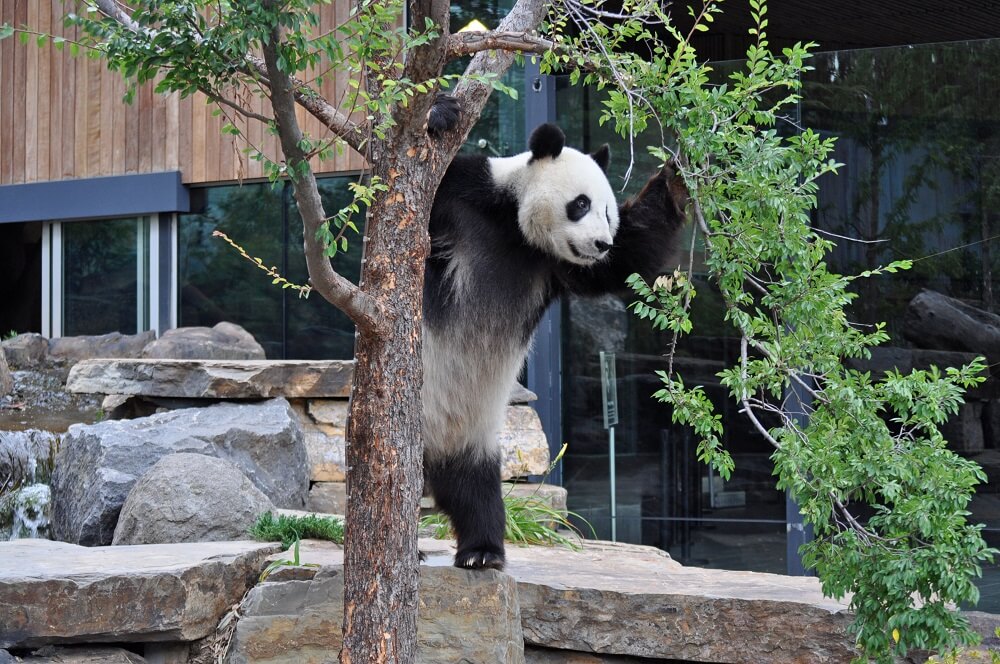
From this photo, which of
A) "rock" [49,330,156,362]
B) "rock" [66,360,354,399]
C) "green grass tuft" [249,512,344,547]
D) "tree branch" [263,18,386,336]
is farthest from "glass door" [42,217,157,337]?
"tree branch" [263,18,386,336]

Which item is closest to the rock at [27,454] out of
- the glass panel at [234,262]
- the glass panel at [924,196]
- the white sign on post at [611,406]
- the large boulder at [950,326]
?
the glass panel at [234,262]

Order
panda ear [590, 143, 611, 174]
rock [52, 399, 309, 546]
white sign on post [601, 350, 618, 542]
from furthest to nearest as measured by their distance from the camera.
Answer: white sign on post [601, 350, 618, 542] → rock [52, 399, 309, 546] → panda ear [590, 143, 611, 174]

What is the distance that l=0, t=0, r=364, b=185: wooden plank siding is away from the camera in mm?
10586

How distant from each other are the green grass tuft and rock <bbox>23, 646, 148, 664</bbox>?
903mm

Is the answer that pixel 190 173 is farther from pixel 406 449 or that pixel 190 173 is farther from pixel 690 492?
pixel 406 449

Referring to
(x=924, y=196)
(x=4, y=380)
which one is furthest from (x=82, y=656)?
(x=4, y=380)

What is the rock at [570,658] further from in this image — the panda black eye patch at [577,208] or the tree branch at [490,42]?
the tree branch at [490,42]

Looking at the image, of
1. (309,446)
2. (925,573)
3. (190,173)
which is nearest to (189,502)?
(309,446)

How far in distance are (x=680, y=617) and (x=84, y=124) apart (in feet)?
30.8

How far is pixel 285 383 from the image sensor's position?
7141 mm

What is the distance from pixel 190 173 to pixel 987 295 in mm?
7540

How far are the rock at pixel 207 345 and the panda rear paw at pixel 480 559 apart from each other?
5610mm

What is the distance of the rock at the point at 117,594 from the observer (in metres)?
4.01

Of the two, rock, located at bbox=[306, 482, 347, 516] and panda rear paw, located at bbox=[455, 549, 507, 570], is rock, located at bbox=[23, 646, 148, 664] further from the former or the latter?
rock, located at bbox=[306, 482, 347, 516]
